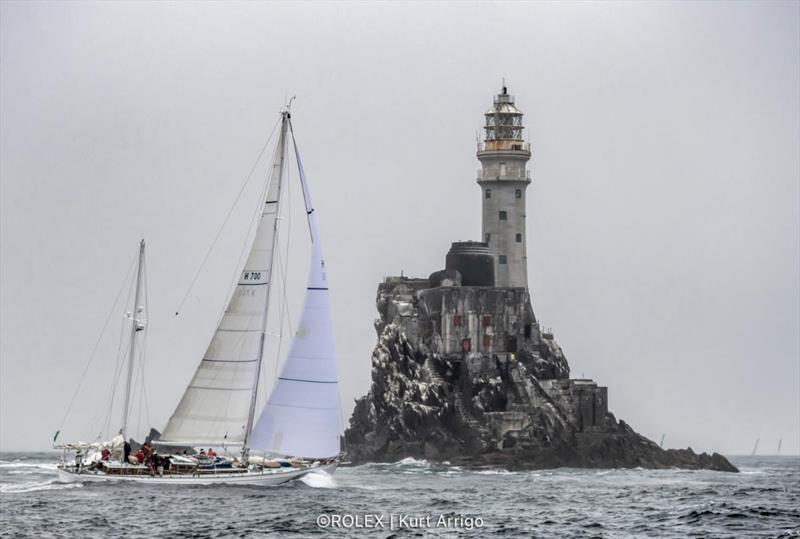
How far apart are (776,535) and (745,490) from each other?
982 inches

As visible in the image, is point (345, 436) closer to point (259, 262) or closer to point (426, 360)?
point (426, 360)

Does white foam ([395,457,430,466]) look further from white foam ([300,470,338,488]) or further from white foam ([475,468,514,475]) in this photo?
white foam ([300,470,338,488])

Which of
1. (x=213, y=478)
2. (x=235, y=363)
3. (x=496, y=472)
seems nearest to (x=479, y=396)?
(x=496, y=472)

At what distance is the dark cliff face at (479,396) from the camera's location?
9256 cm

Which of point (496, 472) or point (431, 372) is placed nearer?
point (496, 472)

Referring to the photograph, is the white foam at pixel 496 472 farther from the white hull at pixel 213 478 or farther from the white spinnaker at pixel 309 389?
the white spinnaker at pixel 309 389

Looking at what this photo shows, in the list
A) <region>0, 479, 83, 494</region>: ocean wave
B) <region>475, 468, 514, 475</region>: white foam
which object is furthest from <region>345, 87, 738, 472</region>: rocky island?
<region>0, 479, 83, 494</region>: ocean wave

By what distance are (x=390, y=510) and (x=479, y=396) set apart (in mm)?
A: 42650

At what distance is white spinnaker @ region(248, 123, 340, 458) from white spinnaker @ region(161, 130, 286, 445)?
1.54 m

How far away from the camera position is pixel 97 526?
149 feet

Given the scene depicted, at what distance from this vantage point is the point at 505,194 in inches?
3937

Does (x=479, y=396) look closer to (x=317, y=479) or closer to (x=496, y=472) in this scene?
(x=496, y=472)

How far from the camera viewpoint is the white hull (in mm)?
58531

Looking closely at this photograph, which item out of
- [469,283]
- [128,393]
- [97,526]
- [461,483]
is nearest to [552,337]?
[469,283]
